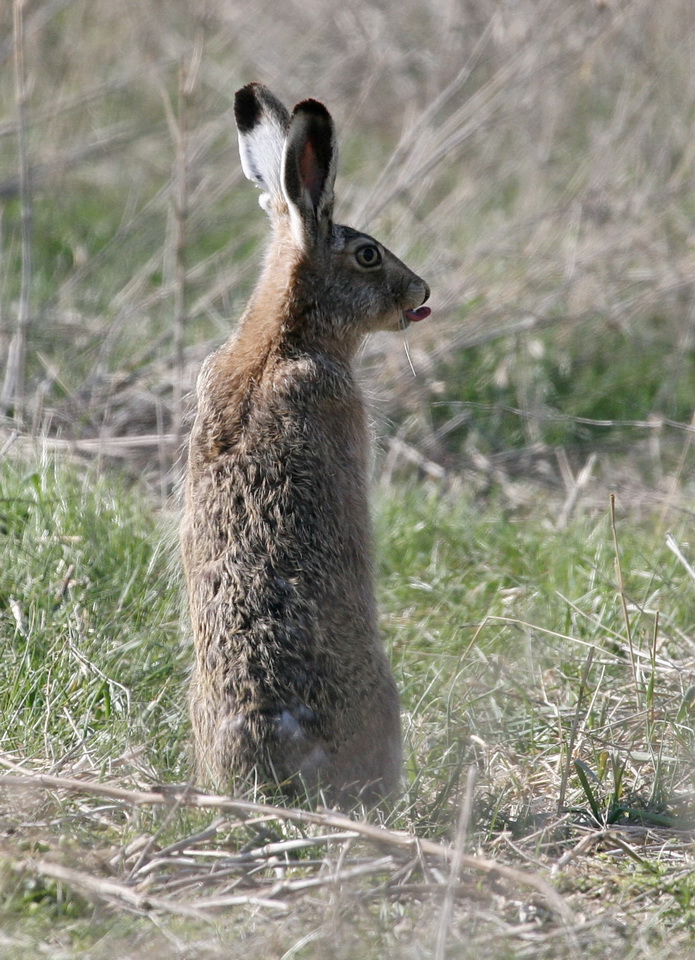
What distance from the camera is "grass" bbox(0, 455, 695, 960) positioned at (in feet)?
9.27

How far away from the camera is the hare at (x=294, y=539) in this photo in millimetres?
3426

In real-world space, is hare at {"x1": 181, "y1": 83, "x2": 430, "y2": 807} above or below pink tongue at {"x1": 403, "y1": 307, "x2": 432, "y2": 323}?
below

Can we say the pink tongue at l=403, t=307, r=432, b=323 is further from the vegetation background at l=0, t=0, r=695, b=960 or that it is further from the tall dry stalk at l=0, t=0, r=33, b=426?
the tall dry stalk at l=0, t=0, r=33, b=426

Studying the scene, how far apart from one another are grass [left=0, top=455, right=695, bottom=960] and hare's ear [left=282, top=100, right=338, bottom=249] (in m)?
1.35

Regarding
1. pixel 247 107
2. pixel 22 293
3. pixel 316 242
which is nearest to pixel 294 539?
pixel 316 242

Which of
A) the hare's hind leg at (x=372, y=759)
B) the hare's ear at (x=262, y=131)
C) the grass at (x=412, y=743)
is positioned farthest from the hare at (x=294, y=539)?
the hare's ear at (x=262, y=131)

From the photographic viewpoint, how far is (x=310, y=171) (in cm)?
386

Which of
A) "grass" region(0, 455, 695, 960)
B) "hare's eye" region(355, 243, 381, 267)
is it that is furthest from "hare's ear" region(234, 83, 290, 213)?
"grass" region(0, 455, 695, 960)

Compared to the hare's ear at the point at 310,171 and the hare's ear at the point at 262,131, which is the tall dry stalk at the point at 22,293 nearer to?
the hare's ear at the point at 262,131

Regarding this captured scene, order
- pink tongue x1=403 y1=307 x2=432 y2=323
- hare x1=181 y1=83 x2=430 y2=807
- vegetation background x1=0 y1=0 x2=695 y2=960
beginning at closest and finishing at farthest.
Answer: vegetation background x1=0 y1=0 x2=695 y2=960, hare x1=181 y1=83 x2=430 y2=807, pink tongue x1=403 y1=307 x2=432 y2=323

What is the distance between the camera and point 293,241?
4109mm

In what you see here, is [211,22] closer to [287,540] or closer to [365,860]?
[287,540]

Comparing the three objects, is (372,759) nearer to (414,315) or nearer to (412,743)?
(412,743)

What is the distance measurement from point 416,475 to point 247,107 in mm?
2342
